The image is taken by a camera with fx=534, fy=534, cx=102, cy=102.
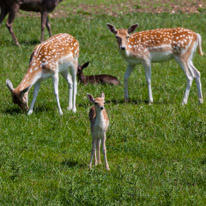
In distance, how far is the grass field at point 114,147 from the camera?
6266 mm

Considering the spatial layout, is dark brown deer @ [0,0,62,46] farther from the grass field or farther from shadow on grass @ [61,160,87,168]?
shadow on grass @ [61,160,87,168]

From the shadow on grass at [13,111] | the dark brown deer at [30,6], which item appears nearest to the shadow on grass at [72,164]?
the shadow on grass at [13,111]

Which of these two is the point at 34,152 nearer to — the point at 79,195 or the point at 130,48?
the point at 79,195

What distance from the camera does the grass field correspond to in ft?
20.6

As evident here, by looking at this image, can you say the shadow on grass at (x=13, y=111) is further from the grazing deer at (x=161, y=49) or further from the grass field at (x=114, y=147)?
the grazing deer at (x=161, y=49)

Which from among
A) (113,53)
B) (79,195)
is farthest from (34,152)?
(113,53)

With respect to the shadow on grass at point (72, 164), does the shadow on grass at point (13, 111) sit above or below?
below

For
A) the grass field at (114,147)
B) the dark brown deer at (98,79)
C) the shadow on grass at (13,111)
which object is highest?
the grass field at (114,147)

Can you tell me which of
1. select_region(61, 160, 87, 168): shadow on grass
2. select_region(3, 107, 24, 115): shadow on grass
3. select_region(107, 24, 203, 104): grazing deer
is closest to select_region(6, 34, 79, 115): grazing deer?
select_region(3, 107, 24, 115): shadow on grass

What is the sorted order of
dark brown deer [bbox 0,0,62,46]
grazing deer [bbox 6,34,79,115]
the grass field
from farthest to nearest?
1. dark brown deer [bbox 0,0,62,46]
2. grazing deer [bbox 6,34,79,115]
3. the grass field

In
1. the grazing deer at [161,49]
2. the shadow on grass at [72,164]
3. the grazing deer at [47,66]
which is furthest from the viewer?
the grazing deer at [161,49]

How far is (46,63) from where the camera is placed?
31.5 ft

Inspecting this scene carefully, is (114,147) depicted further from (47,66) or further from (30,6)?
(30,6)

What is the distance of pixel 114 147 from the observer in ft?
26.6
